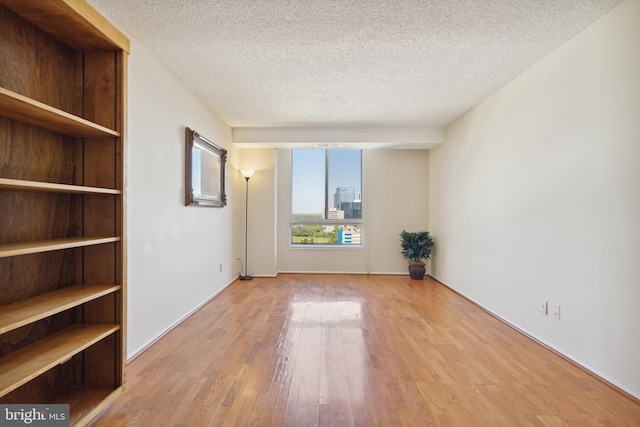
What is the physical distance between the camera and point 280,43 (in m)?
2.45

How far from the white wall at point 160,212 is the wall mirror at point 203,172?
0.09 m

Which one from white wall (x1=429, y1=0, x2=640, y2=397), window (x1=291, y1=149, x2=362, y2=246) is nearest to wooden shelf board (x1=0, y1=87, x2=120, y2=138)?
white wall (x1=429, y1=0, x2=640, y2=397)

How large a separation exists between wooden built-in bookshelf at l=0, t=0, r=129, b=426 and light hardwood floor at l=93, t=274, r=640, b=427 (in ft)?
1.30

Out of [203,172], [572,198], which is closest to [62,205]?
[203,172]

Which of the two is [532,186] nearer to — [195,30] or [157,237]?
[195,30]

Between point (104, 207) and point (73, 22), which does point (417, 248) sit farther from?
point (73, 22)

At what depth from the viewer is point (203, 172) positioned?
373 centimetres

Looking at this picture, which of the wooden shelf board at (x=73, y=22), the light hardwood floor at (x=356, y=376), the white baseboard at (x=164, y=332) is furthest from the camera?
the white baseboard at (x=164, y=332)

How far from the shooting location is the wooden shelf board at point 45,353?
4.14 ft

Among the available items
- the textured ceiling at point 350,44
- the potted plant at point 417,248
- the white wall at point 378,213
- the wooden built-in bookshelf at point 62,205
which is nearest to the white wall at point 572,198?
the textured ceiling at point 350,44

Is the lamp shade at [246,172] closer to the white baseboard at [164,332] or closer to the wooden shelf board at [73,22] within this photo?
the white baseboard at [164,332]

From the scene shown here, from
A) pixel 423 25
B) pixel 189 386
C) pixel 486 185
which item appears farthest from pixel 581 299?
pixel 189 386

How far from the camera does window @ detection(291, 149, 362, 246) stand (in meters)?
5.87

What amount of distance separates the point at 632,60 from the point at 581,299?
1.64 metres
